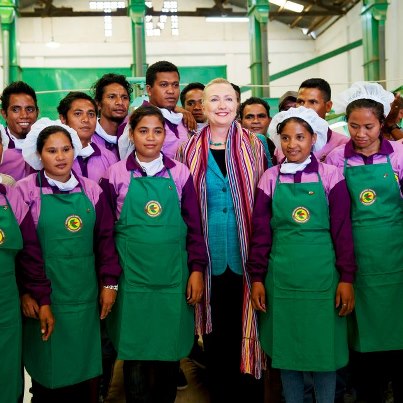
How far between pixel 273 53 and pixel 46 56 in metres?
7.50

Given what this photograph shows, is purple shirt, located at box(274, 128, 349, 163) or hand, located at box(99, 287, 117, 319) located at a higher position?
purple shirt, located at box(274, 128, 349, 163)

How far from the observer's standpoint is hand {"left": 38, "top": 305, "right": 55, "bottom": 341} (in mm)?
2393

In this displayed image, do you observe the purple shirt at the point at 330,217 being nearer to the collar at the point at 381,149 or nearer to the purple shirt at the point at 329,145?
the collar at the point at 381,149

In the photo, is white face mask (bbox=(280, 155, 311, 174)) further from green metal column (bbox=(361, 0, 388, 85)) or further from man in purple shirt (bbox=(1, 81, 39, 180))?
green metal column (bbox=(361, 0, 388, 85))

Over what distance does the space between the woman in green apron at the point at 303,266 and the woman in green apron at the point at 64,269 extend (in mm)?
752

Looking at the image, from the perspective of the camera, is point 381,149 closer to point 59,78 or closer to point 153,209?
point 153,209

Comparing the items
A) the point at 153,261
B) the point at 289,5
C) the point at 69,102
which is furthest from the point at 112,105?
the point at 289,5

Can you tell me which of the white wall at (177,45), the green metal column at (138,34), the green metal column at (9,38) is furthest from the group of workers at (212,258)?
the white wall at (177,45)

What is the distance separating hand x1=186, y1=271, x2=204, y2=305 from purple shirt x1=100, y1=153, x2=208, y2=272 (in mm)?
33

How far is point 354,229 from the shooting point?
2.60 m

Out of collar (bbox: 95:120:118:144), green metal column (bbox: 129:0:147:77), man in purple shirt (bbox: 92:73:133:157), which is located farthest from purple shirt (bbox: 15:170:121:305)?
green metal column (bbox: 129:0:147:77)

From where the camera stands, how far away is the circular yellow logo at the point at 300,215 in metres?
2.51

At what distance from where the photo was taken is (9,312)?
228 cm

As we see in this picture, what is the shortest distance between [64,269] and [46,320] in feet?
0.78
